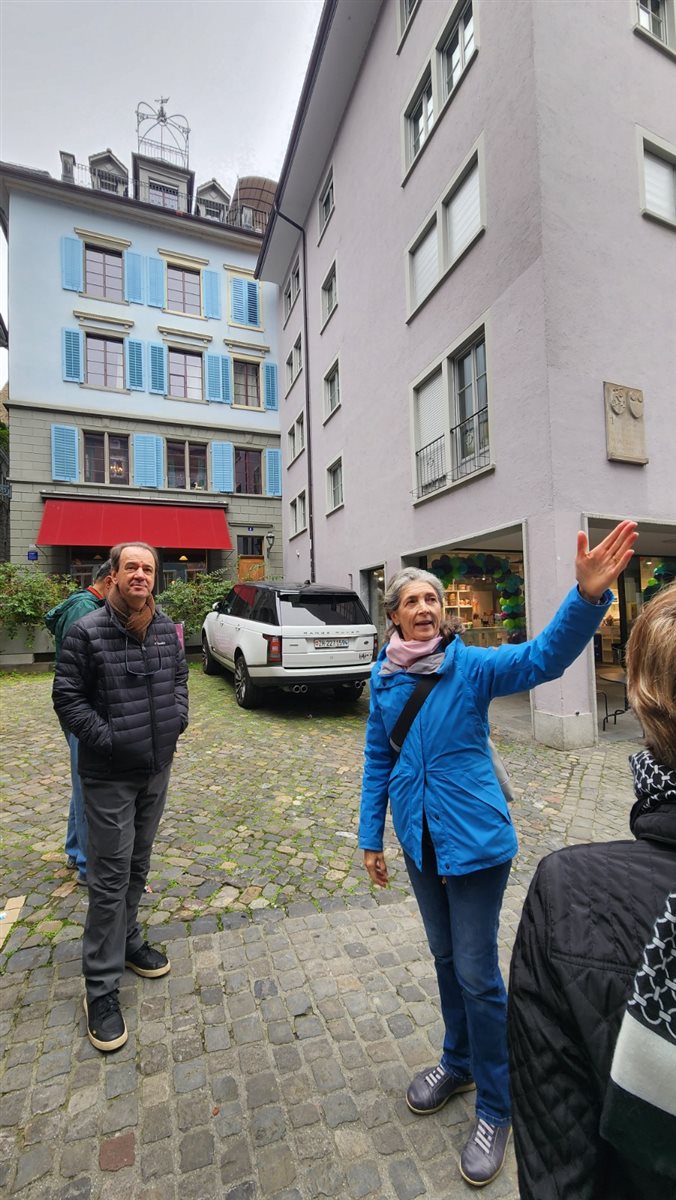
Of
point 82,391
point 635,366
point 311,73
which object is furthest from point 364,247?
point 82,391

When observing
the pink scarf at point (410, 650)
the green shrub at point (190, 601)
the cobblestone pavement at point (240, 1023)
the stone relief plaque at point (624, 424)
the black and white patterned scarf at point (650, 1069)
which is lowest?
the cobblestone pavement at point (240, 1023)

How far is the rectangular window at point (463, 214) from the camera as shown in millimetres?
8539

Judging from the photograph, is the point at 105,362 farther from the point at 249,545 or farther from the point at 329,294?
the point at 329,294

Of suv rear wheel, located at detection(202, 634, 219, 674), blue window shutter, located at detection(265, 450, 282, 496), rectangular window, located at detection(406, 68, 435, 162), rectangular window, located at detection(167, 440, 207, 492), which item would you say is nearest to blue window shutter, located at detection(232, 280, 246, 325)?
blue window shutter, located at detection(265, 450, 282, 496)

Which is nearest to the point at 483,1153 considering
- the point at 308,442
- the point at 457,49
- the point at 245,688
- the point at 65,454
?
the point at 245,688

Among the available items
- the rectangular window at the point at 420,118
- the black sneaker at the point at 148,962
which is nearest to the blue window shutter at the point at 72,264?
the rectangular window at the point at 420,118

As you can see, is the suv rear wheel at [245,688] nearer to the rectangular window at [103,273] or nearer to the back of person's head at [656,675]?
the back of person's head at [656,675]

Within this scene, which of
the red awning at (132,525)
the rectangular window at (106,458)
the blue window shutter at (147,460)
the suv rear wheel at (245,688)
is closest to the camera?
the suv rear wheel at (245,688)

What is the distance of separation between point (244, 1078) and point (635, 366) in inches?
358

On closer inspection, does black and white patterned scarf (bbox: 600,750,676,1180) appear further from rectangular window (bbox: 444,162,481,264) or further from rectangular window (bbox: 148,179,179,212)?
rectangular window (bbox: 148,179,179,212)

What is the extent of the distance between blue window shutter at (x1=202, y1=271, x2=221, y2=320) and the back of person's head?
23.5m

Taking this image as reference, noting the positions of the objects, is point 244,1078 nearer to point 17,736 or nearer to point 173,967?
point 173,967

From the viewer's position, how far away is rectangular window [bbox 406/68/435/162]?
33.1 feet

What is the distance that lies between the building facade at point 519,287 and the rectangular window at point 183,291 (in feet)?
31.1
